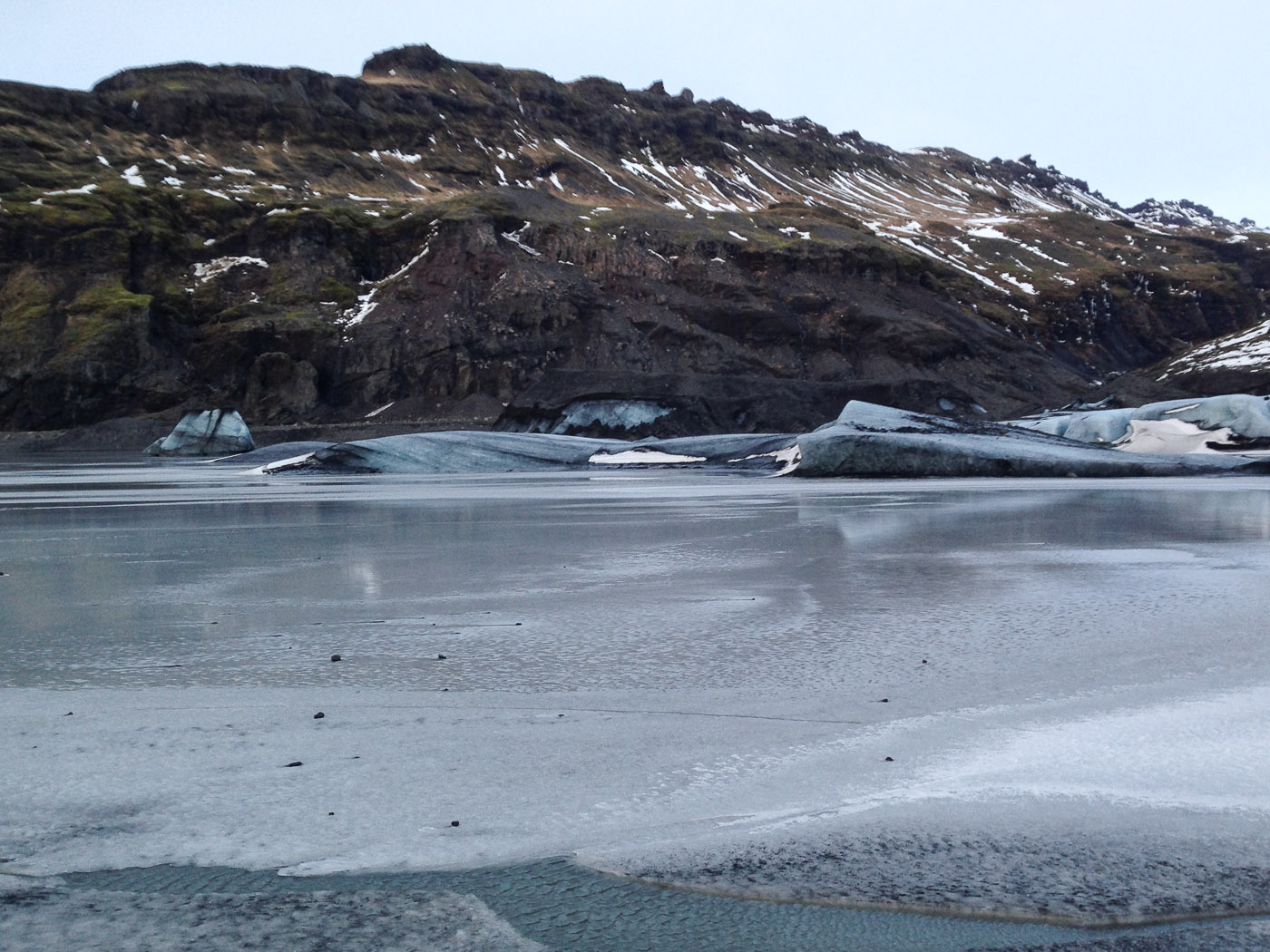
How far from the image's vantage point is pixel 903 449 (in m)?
15.6

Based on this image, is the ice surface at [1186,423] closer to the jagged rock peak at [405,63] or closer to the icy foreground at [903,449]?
the icy foreground at [903,449]

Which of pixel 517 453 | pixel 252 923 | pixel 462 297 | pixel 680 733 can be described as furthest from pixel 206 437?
pixel 252 923

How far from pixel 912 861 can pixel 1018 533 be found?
225 inches

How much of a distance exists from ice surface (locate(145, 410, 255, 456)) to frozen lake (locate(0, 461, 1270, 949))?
28468mm

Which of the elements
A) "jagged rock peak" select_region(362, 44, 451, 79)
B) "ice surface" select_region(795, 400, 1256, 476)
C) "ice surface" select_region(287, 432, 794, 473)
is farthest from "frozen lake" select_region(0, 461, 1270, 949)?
"jagged rock peak" select_region(362, 44, 451, 79)

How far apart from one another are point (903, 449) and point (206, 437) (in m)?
23.9

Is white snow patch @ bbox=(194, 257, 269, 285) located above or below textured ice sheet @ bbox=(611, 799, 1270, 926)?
above

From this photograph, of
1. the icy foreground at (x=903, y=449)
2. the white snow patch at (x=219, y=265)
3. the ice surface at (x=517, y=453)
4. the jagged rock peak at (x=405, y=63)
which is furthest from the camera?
the jagged rock peak at (x=405, y=63)

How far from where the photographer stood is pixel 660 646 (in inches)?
142

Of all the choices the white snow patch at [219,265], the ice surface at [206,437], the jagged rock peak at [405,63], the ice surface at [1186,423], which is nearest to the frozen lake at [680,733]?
the ice surface at [1186,423]

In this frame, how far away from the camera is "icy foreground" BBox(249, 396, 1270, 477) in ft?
51.0

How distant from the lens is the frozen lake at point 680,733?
1.79 meters

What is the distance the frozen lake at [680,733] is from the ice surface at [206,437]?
93.4 feet

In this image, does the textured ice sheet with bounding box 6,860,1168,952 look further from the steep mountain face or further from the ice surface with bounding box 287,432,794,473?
the steep mountain face
